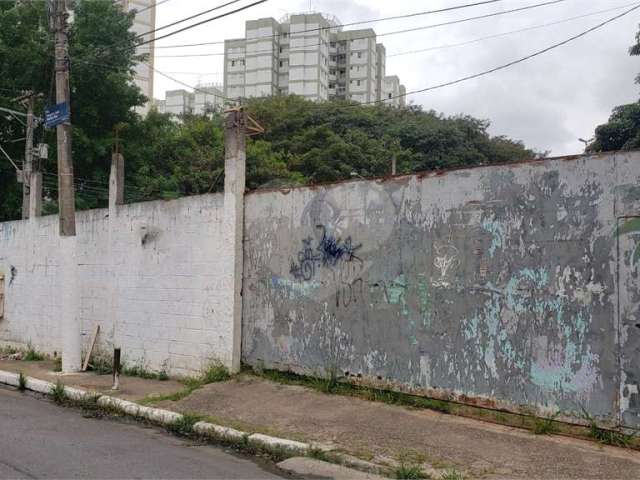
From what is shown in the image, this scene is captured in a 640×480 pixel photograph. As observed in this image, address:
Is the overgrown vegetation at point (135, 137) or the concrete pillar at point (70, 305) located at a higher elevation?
the overgrown vegetation at point (135, 137)

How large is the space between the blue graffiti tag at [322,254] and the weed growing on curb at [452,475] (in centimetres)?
347

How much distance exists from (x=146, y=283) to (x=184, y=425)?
4.23m

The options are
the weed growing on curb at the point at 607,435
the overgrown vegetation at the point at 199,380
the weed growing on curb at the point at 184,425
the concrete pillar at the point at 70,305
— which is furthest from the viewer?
the concrete pillar at the point at 70,305

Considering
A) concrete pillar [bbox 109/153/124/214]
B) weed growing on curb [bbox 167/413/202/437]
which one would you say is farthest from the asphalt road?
concrete pillar [bbox 109/153/124/214]

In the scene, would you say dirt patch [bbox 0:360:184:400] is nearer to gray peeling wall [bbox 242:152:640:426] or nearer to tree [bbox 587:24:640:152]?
gray peeling wall [bbox 242:152:640:426]

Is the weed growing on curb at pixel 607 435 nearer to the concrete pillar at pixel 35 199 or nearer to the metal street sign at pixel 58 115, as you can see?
the metal street sign at pixel 58 115

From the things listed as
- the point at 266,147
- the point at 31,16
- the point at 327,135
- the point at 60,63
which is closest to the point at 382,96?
the point at 327,135

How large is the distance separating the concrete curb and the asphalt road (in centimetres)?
27

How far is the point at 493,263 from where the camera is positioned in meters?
7.19

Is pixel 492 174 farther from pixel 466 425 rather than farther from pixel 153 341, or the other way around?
pixel 153 341

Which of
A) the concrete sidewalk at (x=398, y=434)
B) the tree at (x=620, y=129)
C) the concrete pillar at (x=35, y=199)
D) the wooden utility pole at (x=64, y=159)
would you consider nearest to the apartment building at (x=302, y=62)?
the tree at (x=620, y=129)

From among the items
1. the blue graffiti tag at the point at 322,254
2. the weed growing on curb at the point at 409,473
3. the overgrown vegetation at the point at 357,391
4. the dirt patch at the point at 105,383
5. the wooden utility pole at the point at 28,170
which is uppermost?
the wooden utility pole at the point at 28,170

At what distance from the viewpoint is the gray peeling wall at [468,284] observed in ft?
20.8

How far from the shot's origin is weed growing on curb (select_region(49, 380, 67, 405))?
962cm
